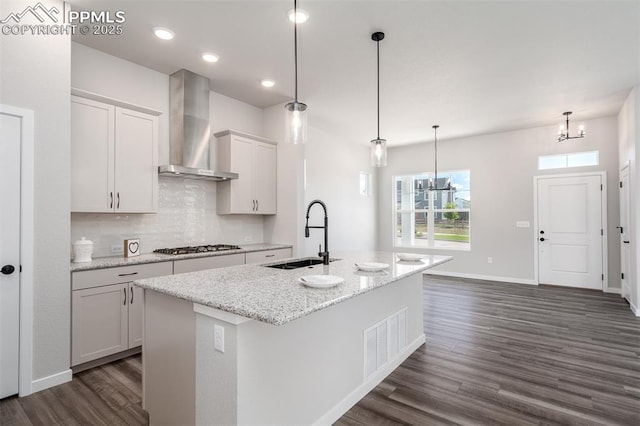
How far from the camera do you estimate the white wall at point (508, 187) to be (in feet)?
→ 17.9

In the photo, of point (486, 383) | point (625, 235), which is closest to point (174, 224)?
point (486, 383)

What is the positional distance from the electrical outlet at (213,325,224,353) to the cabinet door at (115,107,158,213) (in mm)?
2209

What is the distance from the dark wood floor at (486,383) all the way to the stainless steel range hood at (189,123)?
2.09 meters

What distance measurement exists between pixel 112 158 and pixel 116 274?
1.09m

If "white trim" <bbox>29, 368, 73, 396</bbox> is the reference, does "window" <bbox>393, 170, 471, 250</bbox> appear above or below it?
above

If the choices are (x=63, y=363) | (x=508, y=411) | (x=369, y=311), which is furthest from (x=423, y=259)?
(x=63, y=363)

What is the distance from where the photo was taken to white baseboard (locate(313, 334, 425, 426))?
6.77 ft

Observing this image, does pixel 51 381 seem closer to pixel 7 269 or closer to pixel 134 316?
pixel 134 316

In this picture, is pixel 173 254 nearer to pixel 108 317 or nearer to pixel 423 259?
pixel 108 317

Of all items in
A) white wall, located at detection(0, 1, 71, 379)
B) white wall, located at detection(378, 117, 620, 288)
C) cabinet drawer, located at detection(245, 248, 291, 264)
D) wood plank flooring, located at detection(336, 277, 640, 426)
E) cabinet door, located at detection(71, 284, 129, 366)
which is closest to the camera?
wood plank flooring, located at detection(336, 277, 640, 426)

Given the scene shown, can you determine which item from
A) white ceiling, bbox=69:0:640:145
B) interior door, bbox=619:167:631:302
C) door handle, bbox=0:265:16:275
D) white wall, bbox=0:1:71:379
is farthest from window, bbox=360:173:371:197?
door handle, bbox=0:265:16:275

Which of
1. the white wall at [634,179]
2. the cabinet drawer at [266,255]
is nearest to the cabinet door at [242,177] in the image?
the cabinet drawer at [266,255]

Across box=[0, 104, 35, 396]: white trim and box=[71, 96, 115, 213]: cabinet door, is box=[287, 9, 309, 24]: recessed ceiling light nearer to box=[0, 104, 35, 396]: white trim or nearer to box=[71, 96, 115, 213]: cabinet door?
box=[71, 96, 115, 213]: cabinet door

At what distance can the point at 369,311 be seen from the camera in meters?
2.49
